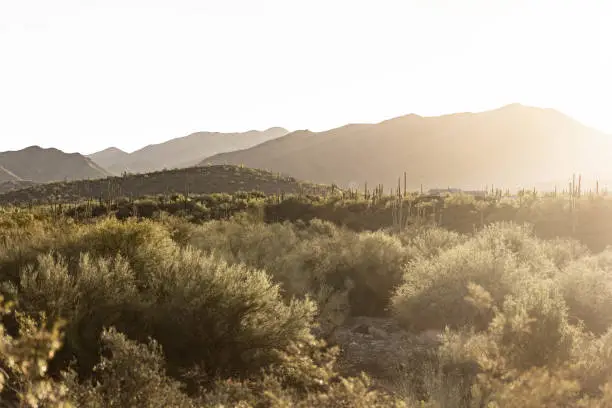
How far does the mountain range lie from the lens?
14962 centimetres

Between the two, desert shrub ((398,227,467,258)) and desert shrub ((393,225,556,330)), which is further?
desert shrub ((398,227,467,258))

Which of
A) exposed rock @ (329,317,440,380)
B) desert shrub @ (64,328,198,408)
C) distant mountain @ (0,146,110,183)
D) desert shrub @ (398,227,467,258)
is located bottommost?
exposed rock @ (329,317,440,380)

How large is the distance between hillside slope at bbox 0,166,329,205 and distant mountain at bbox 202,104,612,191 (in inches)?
2720

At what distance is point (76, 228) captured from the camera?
1082cm

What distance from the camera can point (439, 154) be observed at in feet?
509

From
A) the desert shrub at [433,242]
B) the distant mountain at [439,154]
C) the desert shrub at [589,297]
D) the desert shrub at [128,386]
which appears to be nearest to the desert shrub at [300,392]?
the desert shrub at [128,386]

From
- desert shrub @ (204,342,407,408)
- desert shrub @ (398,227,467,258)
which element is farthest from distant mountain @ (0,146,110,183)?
desert shrub @ (204,342,407,408)

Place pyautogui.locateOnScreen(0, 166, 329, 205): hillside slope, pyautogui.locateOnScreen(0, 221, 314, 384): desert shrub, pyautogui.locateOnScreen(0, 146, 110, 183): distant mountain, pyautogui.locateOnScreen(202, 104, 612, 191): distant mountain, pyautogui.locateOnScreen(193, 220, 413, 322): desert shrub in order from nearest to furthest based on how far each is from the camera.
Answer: pyautogui.locateOnScreen(0, 221, 314, 384): desert shrub < pyautogui.locateOnScreen(193, 220, 413, 322): desert shrub < pyautogui.locateOnScreen(0, 166, 329, 205): hillside slope < pyautogui.locateOnScreen(202, 104, 612, 191): distant mountain < pyautogui.locateOnScreen(0, 146, 110, 183): distant mountain

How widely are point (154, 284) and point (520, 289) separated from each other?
6.35 meters

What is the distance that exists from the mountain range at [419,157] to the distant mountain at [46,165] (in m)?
0.27

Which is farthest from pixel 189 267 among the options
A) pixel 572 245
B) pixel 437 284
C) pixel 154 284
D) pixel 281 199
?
pixel 281 199

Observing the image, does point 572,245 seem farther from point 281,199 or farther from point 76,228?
point 281,199

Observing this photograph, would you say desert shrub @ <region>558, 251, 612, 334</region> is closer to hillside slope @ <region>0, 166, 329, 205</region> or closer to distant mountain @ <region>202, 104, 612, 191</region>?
hillside slope @ <region>0, 166, 329, 205</region>

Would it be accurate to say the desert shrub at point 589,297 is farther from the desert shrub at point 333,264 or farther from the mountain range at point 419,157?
the mountain range at point 419,157
